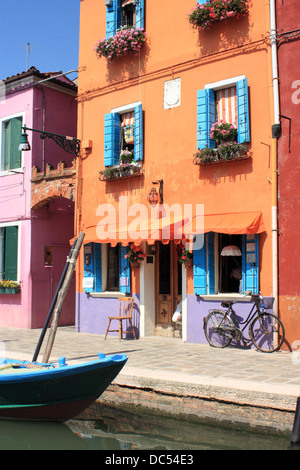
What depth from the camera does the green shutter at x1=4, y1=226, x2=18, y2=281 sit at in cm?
1468

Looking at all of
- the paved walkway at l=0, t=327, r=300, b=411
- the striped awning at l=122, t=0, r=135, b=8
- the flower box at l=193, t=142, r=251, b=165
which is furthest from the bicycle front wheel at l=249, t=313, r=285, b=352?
the striped awning at l=122, t=0, r=135, b=8

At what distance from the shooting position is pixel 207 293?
Result: 10.2 meters

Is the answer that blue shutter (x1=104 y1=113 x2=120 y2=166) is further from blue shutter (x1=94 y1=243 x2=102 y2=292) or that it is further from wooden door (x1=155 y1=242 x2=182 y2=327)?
wooden door (x1=155 y1=242 x2=182 y2=327)

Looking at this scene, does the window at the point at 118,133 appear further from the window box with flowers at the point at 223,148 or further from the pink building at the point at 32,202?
the window box with flowers at the point at 223,148

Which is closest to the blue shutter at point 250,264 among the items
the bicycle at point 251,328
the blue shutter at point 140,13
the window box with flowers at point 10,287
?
the bicycle at point 251,328

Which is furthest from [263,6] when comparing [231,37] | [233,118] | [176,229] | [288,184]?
[176,229]

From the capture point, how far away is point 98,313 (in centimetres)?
1238

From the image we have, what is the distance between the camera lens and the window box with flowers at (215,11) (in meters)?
10.1

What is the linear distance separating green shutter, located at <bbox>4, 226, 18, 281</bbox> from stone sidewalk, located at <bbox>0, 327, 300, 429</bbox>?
3.88 meters

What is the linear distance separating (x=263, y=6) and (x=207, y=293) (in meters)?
5.68

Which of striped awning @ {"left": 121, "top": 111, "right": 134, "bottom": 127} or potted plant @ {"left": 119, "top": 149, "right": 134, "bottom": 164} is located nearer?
potted plant @ {"left": 119, "top": 149, "right": 134, "bottom": 164}

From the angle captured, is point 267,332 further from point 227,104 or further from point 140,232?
point 227,104
